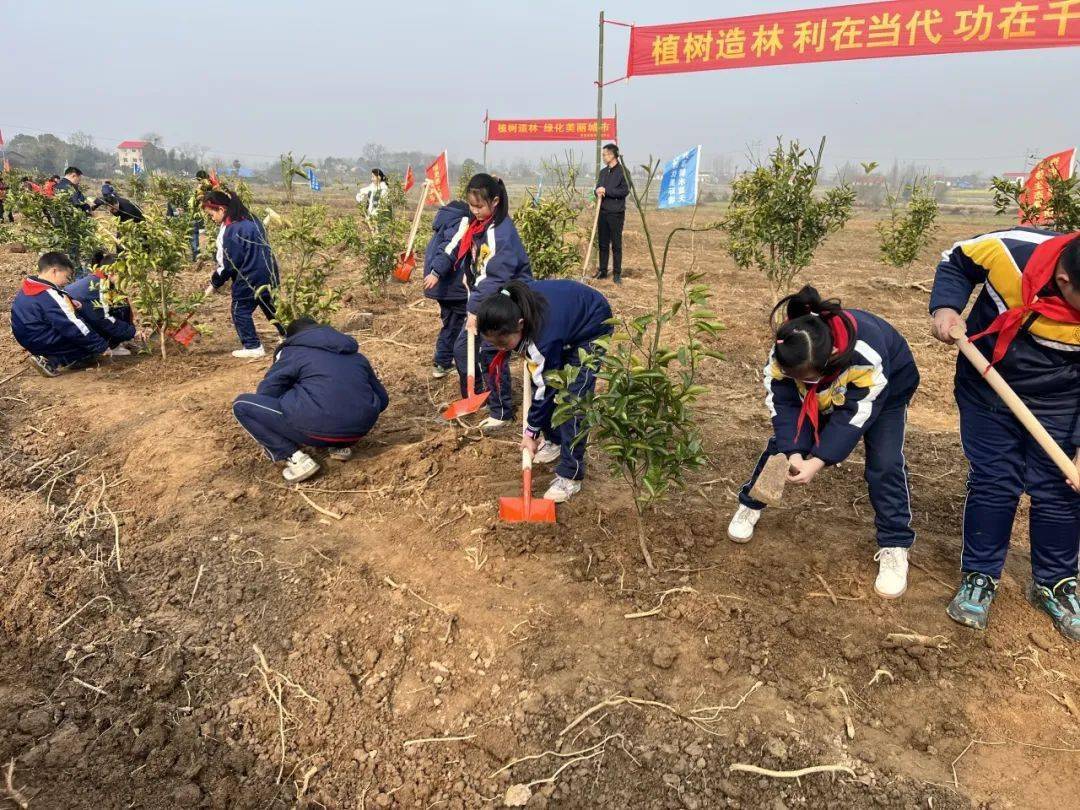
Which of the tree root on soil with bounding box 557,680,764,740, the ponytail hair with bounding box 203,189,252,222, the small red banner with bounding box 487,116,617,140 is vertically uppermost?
the small red banner with bounding box 487,116,617,140

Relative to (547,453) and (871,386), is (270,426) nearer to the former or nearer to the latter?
(547,453)

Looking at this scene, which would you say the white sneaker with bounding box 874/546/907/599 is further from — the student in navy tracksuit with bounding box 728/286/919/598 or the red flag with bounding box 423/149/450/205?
the red flag with bounding box 423/149/450/205

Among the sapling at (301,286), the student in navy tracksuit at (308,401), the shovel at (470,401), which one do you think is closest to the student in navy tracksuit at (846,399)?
the shovel at (470,401)

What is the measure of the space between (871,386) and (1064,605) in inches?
48.5

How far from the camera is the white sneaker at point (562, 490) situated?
3.54m

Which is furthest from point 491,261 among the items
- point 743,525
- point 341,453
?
point 743,525

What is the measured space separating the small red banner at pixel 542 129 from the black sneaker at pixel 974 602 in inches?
595

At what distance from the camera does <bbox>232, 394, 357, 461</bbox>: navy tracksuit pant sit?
3.62 metres

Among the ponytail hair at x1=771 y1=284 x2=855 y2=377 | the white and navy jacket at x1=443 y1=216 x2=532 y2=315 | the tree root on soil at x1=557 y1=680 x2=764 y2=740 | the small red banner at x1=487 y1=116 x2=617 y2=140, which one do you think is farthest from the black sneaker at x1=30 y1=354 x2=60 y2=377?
the small red banner at x1=487 y1=116 x2=617 y2=140

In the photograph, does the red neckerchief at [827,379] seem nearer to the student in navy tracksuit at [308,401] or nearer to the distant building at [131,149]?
the student in navy tracksuit at [308,401]

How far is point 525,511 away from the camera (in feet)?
10.8

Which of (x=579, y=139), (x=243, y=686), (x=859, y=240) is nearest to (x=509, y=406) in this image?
(x=243, y=686)

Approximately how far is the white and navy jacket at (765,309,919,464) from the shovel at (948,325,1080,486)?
0.71 ft

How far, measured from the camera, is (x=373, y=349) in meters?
6.34
